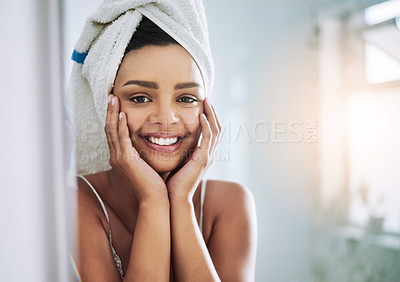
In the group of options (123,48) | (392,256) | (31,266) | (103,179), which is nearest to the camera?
(31,266)

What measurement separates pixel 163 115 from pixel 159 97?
0.04 m

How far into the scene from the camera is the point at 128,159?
61 centimetres

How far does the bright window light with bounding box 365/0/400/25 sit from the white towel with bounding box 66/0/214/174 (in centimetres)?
48

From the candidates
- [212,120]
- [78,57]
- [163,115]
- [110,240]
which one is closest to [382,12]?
[212,120]

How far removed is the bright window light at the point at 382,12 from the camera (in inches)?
31.4

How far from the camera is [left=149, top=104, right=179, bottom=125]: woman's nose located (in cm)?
59

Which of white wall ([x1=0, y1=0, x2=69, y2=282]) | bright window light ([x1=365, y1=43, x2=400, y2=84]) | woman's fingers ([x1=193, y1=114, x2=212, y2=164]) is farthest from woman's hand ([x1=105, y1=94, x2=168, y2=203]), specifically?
bright window light ([x1=365, y1=43, x2=400, y2=84])

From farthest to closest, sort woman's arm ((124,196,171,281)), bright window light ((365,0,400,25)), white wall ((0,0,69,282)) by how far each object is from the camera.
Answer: bright window light ((365,0,400,25)) < woman's arm ((124,196,171,281)) < white wall ((0,0,69,282))

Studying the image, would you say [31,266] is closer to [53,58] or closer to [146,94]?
[53,58]

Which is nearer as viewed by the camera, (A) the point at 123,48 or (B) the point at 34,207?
(B) the point at 34,207

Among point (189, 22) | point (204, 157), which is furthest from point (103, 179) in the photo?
point (189, 22)

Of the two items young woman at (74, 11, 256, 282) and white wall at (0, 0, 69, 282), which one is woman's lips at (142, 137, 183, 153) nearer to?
young woman at (74, 11, 256, 282)

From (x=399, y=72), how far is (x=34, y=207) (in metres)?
0.89

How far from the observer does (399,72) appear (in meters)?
0.81
